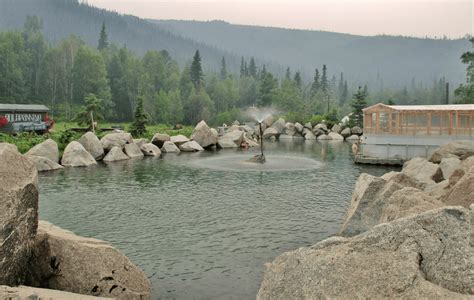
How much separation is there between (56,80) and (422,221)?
126031 millimetres

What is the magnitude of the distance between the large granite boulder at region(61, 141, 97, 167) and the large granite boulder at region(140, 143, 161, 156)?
393 inches

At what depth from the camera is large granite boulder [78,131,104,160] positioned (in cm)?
4912

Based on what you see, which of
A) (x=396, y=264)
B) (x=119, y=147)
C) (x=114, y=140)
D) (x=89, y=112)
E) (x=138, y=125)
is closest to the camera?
(x=396, y=264)

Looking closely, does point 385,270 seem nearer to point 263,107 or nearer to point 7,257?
point 7,257

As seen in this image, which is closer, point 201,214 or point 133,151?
point 201,214

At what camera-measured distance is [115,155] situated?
4994 cm

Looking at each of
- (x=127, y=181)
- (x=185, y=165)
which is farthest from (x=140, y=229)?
(x=185, y=165)

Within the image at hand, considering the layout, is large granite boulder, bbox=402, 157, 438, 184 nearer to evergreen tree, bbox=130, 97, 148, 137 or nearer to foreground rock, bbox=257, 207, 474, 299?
foreground rock, bbox=257, 207, 474, 299

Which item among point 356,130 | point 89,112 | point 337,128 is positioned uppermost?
point 89,112

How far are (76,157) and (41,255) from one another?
116 ft

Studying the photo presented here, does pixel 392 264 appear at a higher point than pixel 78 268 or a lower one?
higher

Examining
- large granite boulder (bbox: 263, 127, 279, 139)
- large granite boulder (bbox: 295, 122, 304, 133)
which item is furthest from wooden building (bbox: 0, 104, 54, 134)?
large granite boulder (bbox: 295, 122, 304, 133)

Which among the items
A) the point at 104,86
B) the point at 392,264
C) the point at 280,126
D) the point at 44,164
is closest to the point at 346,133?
the point at 280,126

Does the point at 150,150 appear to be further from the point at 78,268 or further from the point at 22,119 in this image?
the point at 78,268
